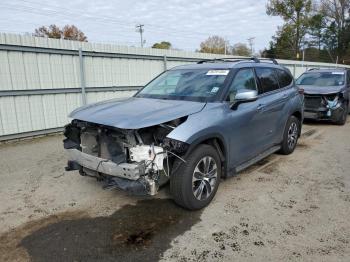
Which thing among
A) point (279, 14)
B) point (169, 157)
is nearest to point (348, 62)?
point (279, 14)

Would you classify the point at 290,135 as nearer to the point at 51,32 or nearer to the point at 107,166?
the point at 107,166

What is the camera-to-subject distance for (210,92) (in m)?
4.11

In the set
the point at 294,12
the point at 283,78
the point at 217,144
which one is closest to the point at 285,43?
the point at 294,12

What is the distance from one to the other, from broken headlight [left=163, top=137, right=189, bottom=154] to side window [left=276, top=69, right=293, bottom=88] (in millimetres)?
3176

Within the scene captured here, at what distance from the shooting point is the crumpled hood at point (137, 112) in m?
3.25

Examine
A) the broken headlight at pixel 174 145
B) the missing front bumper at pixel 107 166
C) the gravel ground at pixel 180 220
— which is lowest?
the gravel ground at pixel 180 220

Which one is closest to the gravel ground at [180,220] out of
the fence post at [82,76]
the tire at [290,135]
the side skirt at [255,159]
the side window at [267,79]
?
the side skirt at [255,159]

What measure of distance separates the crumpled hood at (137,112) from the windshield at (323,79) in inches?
304

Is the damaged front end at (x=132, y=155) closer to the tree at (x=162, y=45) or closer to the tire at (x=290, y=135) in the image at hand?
the tire at (x=290, y=135)

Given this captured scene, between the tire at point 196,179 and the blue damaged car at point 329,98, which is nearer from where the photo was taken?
the tire at point 196,179

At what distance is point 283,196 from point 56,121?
253 inches

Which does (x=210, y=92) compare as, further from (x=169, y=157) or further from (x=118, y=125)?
(x=118, y=125)

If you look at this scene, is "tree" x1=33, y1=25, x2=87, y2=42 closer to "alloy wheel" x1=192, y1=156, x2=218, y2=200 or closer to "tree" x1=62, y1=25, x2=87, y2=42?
"tree" x1=62, y1=25, x2=87, y2=42

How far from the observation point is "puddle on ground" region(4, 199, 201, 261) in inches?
114
